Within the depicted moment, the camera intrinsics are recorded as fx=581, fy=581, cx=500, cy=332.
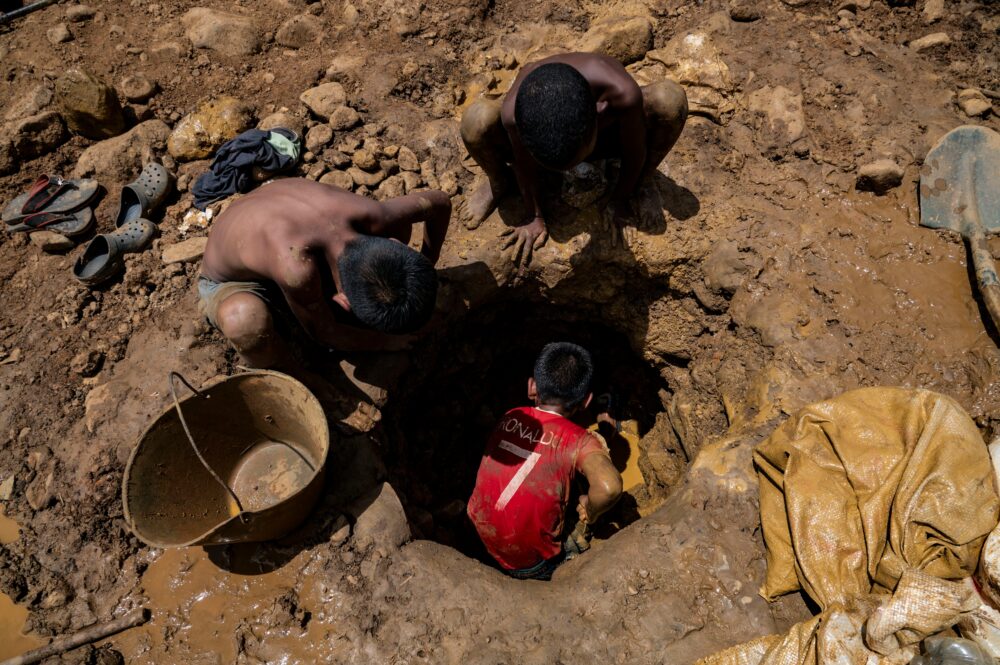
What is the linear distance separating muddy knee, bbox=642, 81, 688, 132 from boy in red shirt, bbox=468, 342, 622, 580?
1203 millimetres

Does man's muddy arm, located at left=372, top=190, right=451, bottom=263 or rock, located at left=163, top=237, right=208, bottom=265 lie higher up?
man's muddy arm, located at left=372, top=190, right=451, bottom=263

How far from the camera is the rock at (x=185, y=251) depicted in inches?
125

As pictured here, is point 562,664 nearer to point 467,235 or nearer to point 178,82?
point 467,235

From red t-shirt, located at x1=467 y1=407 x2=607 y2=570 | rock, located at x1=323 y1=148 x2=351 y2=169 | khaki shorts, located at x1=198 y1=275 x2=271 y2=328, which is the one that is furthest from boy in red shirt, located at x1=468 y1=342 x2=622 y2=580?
rock, located at x1=323 y1=148 x2=351 y2=169

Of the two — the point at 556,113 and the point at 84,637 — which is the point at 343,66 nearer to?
the point at 556,113

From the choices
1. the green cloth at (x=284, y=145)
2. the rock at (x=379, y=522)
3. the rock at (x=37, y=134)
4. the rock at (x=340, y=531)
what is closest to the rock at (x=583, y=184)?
the green cloth at (x=284, y=145)

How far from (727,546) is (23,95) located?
4972 millimetres

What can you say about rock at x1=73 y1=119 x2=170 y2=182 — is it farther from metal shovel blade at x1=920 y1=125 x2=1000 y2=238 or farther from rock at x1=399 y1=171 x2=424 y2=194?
metal shovel blade at x1=920 y1=125 x2=1000 y2=238

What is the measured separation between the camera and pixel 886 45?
3.52 meters

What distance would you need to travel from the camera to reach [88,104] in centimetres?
356

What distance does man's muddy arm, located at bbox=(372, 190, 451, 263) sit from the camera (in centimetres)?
264

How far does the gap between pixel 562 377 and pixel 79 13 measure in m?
4.29

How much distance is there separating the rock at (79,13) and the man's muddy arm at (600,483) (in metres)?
4.58

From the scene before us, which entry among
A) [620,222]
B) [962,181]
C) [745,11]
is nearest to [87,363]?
[620,222]
